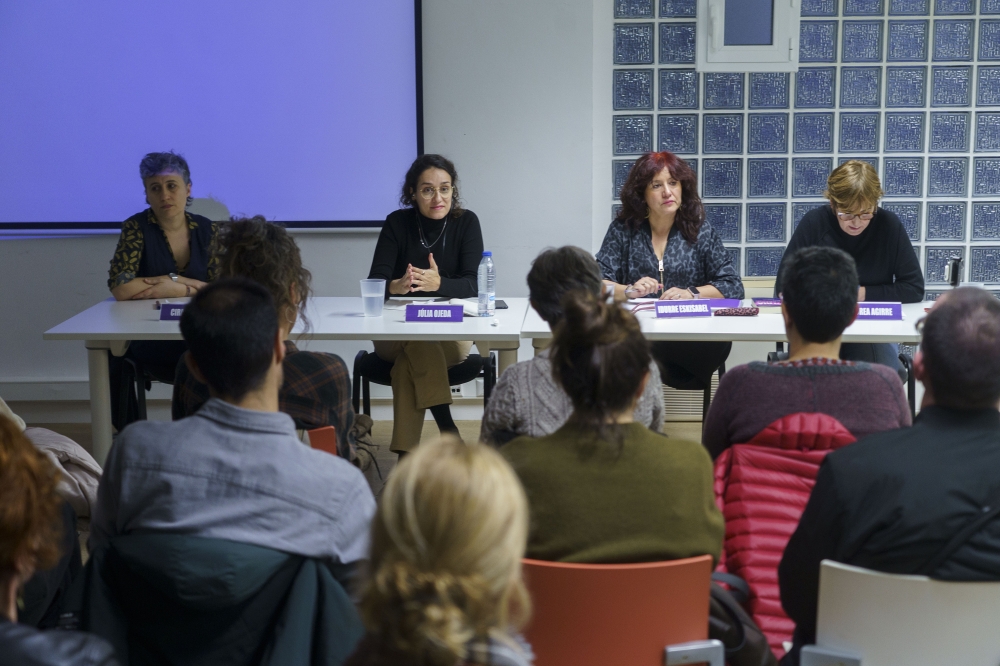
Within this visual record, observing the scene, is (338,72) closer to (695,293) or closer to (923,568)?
(695,293)

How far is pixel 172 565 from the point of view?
1294 mm

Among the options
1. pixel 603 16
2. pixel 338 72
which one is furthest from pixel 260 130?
pixel 603 16

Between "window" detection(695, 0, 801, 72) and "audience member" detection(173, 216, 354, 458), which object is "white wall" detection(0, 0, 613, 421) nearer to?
"window" detection(695, 0, 801, 72)

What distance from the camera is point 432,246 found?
13.0 ft

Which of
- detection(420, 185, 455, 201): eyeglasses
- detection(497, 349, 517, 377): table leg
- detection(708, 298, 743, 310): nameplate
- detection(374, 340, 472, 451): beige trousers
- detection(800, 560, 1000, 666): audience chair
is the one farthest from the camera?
detection(420, 185, 455, 201): eyeglasses

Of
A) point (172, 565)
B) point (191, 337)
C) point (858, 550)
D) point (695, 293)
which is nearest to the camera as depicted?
point (172, 565)

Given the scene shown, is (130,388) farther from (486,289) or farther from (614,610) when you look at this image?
(614,610)

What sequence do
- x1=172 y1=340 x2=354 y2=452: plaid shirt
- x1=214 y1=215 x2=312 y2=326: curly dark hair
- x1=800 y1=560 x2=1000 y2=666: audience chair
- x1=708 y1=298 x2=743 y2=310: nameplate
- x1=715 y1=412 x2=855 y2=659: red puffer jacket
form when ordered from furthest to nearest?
x1=708 y1=298 x2=743 y2=310: nameplate → x1=214 y1=215 x2=312 y2=326: curly dark hair → x1=172 y1=340 x2=354 y2=452: plaid shirt → x1=715 y1=412 x2=855 y2=659: red puffer jacket → x1=800 y1=560 x2=1000 y2=666: audience chair

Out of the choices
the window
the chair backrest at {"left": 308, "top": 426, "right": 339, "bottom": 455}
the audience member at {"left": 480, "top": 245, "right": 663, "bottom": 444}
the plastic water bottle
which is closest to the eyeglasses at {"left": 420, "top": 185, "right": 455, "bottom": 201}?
the plastic water bottle

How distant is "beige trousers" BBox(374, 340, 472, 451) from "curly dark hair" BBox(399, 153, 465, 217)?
0.68 meters

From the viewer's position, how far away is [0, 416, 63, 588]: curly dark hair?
1024 mm

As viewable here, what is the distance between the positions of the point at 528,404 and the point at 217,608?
86 cm

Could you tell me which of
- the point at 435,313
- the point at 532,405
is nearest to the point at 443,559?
the point at 532,405

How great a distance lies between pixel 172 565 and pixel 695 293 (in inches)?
109
